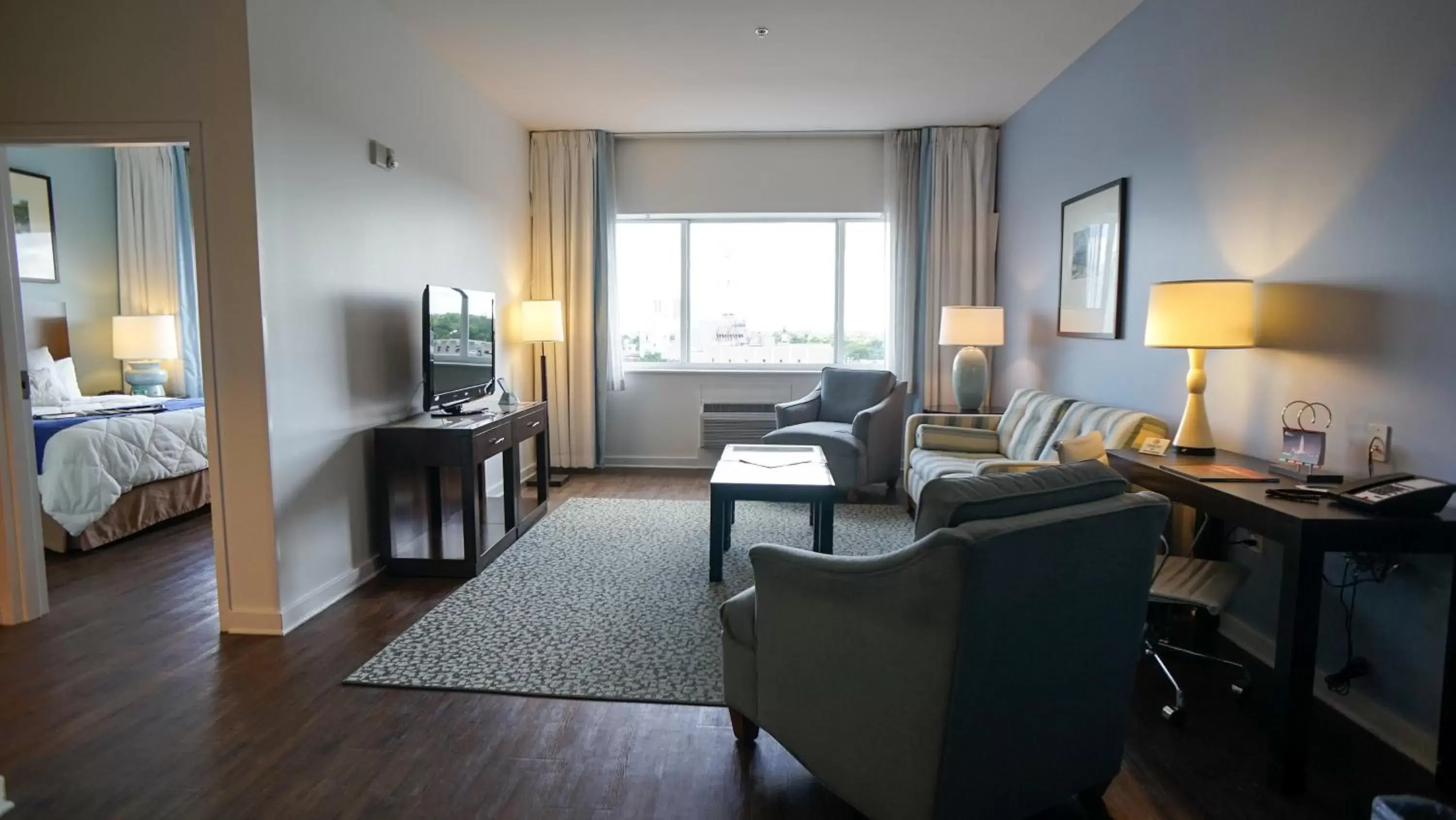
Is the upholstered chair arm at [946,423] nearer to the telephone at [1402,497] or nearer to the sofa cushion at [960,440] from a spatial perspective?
the sofa cushion at [960,440]

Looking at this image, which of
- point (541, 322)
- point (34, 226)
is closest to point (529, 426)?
point (541, 322)

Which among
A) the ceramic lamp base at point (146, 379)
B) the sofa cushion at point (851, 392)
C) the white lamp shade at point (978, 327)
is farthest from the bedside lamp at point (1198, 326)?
the ceramic lamp base at point (146, 379)

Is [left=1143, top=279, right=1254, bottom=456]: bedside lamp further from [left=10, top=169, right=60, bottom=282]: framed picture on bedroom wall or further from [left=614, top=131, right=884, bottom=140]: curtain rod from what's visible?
[left=10, top=169, right=60, bottom=282]: framed picture on bedroom wall

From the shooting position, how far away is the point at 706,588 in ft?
11.0

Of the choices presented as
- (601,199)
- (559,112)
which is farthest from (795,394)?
(559,112)

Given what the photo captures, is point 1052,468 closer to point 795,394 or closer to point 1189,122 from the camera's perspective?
point 1189,122

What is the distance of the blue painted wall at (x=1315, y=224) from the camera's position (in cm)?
202

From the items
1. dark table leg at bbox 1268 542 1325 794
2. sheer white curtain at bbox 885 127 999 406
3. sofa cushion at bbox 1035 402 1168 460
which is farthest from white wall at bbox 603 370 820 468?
dark table leg at bbox 1268 542 1325 794

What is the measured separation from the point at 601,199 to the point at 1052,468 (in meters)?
4.82

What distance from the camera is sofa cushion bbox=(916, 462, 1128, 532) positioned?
1479mm

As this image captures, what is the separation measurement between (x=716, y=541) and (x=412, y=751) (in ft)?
5.08

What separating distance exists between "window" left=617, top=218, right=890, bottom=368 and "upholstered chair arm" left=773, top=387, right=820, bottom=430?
2.33ft

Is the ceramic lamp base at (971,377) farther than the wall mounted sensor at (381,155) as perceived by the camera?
Yes

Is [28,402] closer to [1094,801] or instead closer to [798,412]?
[1094,801]
